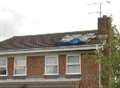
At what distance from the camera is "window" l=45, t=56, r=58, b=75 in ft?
138

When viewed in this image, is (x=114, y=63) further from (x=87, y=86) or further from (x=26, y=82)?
(x=26, y=82)

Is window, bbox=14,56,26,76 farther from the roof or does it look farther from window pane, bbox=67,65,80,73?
window pane, bbox=67,65,80,73

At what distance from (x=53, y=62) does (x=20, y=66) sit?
3.49 m

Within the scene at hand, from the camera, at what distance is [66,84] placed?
40094mm

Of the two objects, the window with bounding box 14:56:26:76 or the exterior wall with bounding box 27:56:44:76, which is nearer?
the exterior wall with bounding box 27:56:44:76

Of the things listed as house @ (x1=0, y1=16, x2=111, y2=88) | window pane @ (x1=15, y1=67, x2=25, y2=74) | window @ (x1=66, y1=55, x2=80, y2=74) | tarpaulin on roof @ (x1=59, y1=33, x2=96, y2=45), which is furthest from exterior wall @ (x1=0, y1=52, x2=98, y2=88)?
tarpaulin on roof @ (x1=59, y1=33, x2=96, y2=45)

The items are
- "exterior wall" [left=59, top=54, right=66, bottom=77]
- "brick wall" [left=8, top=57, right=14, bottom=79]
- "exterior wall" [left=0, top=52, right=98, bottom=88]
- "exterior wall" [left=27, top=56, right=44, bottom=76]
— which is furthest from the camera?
"brick wall" [left=8, top=57, right=14, bottom=79]

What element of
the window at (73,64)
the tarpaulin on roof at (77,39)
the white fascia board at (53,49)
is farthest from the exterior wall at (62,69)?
the tarpaulin on roof at (77,39)

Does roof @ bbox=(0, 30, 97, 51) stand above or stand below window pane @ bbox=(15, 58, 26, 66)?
above

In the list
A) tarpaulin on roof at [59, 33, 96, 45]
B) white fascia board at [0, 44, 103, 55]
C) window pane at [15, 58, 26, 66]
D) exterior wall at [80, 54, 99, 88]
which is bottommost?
exterior wall at [80, 54, 99, 88]

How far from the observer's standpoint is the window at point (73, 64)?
41000mm

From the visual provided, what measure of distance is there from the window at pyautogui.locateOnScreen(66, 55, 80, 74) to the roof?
2.15 meters

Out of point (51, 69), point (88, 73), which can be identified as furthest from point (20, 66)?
point (88, 73)

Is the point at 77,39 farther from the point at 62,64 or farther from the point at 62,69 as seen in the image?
the point at 62,69
